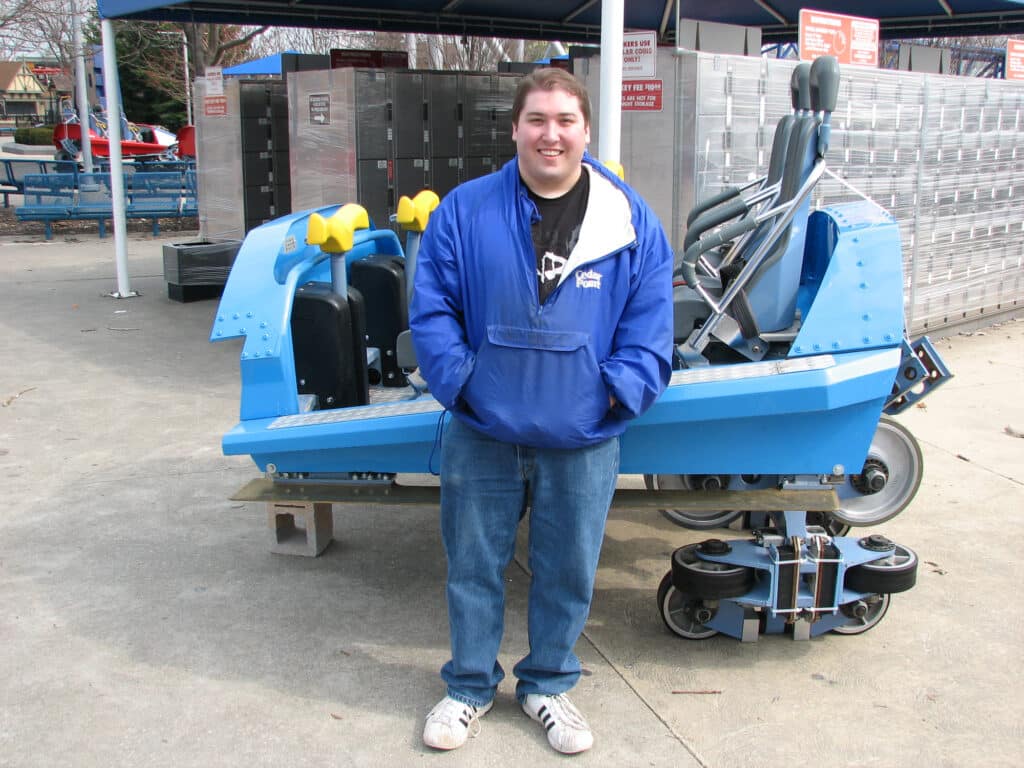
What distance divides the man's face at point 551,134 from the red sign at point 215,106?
28.6ft

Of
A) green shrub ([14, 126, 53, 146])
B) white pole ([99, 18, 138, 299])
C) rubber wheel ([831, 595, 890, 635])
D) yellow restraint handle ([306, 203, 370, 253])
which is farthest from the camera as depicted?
green shrub ([14, 126, 53, 146])

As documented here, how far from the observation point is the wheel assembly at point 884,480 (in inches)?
154

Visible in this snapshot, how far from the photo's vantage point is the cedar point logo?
2711 millimetres

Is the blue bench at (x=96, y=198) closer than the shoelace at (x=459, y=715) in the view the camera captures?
No

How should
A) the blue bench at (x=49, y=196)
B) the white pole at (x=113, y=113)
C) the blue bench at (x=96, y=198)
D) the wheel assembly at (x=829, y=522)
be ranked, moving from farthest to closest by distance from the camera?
the blue bench at (x=96, y=198), the blue bench at (x=49, y=196), the white pole at (x=113, y=113), the wheel assembly at (x=829, y=522)

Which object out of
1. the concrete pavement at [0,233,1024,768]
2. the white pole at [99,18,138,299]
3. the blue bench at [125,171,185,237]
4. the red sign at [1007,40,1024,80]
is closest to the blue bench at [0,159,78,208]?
the blue bench at [125,171,185,237]

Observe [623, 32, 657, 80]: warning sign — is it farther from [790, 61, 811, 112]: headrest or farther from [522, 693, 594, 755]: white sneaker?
[522, 693, 594, 755]: white sneaker

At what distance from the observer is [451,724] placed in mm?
2924

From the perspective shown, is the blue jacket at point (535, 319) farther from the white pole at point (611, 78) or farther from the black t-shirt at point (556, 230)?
the white pole at point (611, 78)

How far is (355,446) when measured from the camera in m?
3.51

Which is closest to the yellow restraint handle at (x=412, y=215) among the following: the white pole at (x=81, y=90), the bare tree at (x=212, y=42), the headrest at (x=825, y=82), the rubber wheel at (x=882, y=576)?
the headrest at (x=825, y=82)

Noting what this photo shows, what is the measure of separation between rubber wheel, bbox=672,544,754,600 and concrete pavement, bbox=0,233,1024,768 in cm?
26

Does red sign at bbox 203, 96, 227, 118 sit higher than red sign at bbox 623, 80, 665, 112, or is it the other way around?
red sign at bbox 203, 96, 227, 118

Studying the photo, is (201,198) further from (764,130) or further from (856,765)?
(856,765)
